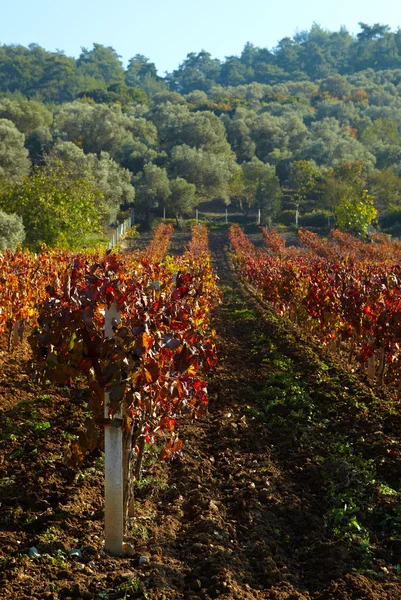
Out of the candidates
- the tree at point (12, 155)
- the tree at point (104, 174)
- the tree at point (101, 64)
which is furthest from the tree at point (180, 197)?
the tree at point (101, 64)

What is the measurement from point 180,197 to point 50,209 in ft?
91.1

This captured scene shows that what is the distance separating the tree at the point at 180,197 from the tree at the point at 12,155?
12887 millimetres

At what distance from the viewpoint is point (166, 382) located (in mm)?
4844

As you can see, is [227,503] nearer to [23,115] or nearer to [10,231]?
[10,231]

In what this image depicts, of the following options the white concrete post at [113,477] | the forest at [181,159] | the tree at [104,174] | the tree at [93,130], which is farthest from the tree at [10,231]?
the tree at [93,130]

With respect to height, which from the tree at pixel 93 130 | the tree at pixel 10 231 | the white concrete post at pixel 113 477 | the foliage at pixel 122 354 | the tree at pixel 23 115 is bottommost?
the white concrete post at pixel 113 477

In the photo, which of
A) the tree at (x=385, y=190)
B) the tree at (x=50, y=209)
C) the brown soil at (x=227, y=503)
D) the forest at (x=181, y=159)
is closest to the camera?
the brown soil at (x=227, y=503)

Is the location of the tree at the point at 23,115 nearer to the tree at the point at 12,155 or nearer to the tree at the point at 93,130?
the tree at the point at 93,130

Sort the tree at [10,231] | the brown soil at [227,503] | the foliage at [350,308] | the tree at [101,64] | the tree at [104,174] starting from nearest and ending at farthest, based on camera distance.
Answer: the brown soil at [227,503], the foliage at [350,308], the tree at [10,231], the tree at [104,174], the tree at [101,64]

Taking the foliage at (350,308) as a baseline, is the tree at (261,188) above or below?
above

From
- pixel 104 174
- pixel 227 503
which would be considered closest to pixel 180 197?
pixel 104 174

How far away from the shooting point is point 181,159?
213ft

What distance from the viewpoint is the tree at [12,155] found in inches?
2071

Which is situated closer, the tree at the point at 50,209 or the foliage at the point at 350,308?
the foliage at the point at 350,308
